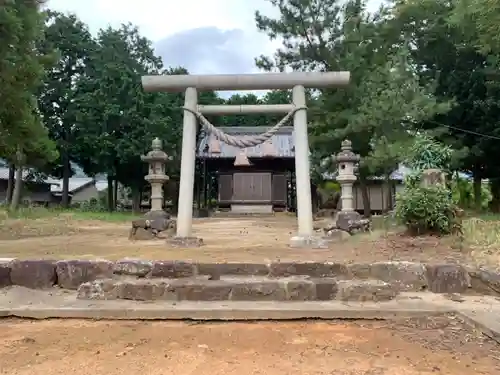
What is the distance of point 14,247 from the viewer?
7.79m

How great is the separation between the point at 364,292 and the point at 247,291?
51.0 inches

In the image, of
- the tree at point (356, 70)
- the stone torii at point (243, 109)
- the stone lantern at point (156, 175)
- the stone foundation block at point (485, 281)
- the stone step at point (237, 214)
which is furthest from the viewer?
the stone step at point (237, 214)

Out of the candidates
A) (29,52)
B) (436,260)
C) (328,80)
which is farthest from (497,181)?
(29,52)

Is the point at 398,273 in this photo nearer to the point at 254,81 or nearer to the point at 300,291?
the point at 300,291

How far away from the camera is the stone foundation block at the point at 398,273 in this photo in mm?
5383

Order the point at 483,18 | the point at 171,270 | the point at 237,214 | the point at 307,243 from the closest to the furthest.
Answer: the point at 171,270, the point at 307,243, the point at 483,18, the point at 237,214

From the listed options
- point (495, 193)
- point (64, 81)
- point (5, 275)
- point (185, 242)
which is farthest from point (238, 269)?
point (64, 81)

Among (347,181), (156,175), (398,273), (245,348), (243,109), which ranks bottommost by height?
(245,348)

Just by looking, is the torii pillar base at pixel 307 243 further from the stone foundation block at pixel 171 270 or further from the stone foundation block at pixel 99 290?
the stone foundation block at pixel 99 290

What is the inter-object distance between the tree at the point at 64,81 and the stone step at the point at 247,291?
808 inches

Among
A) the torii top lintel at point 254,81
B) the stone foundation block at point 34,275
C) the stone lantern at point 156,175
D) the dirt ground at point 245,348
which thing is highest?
the torii top lintel at point 254,81

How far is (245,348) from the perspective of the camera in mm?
3678

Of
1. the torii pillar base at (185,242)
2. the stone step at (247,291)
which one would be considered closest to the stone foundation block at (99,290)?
the stone step at (247,291)

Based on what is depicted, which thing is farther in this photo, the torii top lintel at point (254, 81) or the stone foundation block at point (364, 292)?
the torii top lintel at point (254, 81)
